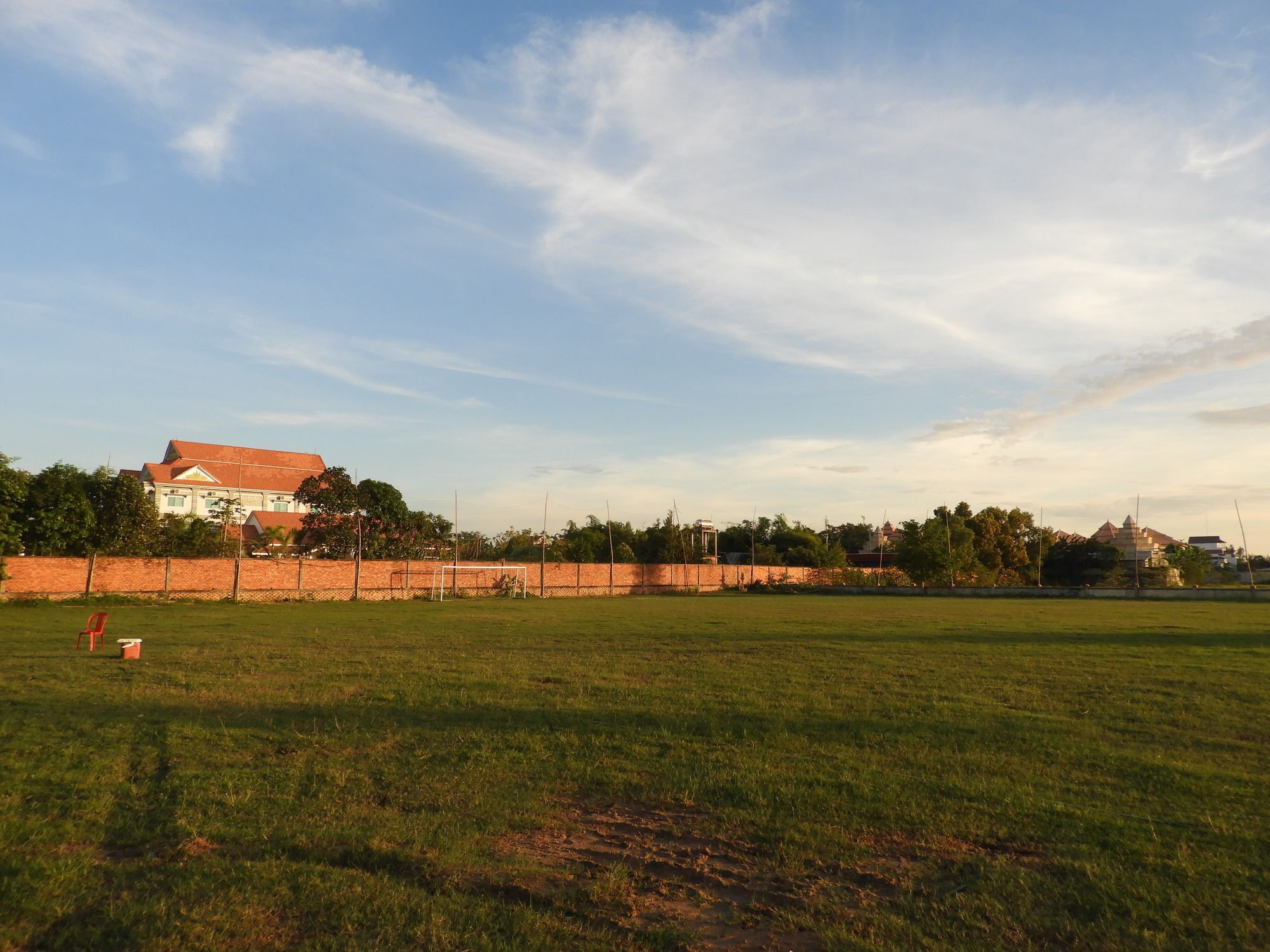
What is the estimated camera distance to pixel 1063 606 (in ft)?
113

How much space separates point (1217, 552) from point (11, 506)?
121 m

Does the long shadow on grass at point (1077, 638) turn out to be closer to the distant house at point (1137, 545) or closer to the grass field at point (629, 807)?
the grass field at point (629, 807)

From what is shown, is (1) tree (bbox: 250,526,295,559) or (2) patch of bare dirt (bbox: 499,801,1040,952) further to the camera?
(1) tree (bbox: 250,526,295,559)

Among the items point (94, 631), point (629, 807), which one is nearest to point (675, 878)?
point (629, 807)

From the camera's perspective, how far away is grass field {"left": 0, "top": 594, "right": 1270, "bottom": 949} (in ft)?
12.8

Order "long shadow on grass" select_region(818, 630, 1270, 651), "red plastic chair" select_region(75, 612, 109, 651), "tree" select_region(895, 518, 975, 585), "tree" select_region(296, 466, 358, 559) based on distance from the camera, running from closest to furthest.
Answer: "red plastic chair" select_region(75, 612, 109, 651)
"long shadow on grass" select_region(818, 630, 1270, 651)
"tree" select_region(296, 466, 358, 559)
"tree" select_region(895, 518, 975, 585)

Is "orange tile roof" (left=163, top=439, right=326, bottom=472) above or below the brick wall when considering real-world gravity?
above

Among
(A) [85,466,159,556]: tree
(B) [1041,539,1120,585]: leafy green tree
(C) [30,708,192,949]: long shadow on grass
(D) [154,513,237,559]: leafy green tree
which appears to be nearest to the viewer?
(C) [30,708,192,949]: long shadow on grass

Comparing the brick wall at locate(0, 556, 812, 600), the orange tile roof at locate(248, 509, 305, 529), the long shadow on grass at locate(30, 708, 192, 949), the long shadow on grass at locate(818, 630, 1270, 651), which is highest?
the orange tile roof at locate(248, 509, 305, 529)

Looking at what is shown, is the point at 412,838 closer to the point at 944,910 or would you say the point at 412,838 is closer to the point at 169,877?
the point at 169,877

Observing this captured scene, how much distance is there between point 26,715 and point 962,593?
47561 mm

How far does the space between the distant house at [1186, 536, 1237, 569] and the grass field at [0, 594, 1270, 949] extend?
211 feet

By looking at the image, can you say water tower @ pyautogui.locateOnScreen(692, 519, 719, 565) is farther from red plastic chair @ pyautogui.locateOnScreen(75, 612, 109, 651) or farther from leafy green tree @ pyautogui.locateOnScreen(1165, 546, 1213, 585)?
red plastic chair @ pyautogui.locateOnScreen(75, 612, 109, 651)

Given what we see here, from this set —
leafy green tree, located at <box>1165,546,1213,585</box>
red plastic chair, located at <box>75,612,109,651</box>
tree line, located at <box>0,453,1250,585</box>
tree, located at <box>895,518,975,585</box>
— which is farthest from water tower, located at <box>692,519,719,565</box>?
red plastic chair, located at <box>75,612,109,651</box>
